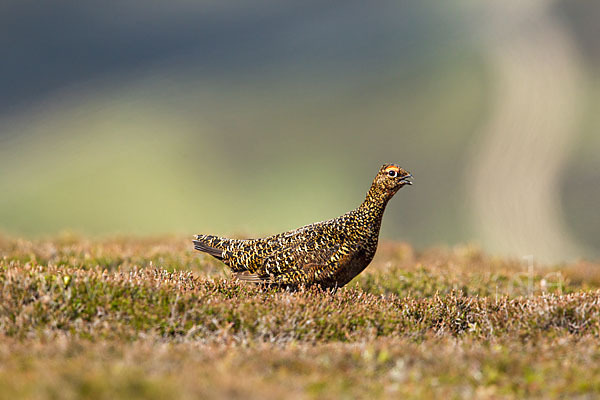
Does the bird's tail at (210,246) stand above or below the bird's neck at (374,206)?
below

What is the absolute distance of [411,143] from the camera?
4058 inches

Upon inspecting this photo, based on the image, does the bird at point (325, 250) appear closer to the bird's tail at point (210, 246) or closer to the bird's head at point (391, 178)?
the bird's head at point (391, 178)

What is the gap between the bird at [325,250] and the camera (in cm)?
803

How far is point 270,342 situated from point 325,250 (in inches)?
82.1

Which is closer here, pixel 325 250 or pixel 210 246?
pixel 325 250

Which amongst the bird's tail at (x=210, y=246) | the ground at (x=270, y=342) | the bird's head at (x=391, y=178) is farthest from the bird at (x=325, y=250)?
the bird's tail at (x=210, y=246)

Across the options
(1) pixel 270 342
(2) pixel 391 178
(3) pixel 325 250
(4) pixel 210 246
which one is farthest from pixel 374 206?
(1) pixel 270 342

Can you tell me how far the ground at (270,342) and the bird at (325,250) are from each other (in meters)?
0.30

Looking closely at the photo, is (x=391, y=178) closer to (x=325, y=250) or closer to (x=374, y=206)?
(x=374, y=206)

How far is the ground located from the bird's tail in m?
0.89

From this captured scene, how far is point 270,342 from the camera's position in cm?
629

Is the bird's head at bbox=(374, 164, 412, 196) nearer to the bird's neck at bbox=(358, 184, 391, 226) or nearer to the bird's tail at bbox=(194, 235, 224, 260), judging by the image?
the bird's neck at bbox=(358, 184, 391, 226)

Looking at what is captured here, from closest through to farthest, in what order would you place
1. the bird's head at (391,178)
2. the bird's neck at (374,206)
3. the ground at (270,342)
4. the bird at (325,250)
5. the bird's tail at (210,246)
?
the ground at (270,342) → the bird at (325,250) → the bird's neck at (374,206) → the bird's head at (391,178) → the bird's tail at (210,246)

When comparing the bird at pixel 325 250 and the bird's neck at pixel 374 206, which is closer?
the bird at pixel 325 250
